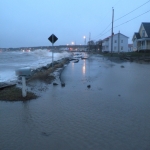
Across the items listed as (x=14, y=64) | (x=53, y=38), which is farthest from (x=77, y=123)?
(x=14, y=64)

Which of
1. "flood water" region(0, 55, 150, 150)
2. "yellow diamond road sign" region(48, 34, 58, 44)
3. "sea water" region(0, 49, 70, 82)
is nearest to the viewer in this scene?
"flood water" region(0, 55, 150, 150)

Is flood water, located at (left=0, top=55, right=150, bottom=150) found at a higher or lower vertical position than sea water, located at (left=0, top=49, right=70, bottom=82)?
higher

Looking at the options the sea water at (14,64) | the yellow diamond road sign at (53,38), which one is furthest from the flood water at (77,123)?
the yellow diamond road sign at (53,38)

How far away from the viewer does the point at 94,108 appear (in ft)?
22.9

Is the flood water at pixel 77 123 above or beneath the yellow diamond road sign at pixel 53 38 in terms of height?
beneath

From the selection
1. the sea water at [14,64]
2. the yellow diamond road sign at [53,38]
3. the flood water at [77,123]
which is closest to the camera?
the flood water at [77,123]

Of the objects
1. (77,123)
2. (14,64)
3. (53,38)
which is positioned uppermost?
(53,38)

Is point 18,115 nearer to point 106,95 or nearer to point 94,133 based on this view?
point 94,133

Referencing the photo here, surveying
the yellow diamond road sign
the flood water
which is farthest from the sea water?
the flood water

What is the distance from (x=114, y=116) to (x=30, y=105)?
113 inches

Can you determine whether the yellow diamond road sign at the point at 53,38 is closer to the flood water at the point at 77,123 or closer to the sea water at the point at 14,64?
the sea water at the point at 14,64

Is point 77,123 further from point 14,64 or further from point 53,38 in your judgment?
point 14,64

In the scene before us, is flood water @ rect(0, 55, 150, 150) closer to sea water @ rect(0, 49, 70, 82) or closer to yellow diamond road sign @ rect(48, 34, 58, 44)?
sea water @ rect(0, 49, 70, 82)

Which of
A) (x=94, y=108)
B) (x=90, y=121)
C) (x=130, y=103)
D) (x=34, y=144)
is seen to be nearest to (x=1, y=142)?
(x=34, y=144)
